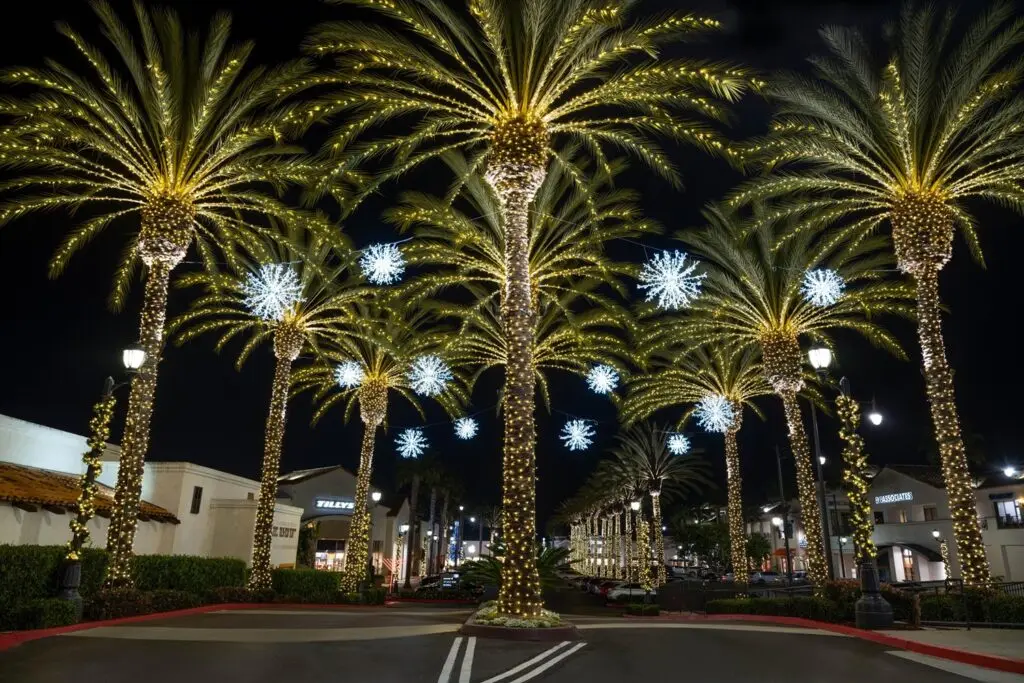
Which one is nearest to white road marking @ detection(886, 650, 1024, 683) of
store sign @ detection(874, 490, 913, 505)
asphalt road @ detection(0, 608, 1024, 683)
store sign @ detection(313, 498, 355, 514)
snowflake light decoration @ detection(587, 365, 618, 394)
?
asphalt road @ detection(0, 608, 1024, 683)

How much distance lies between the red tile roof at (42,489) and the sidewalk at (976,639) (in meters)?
19.4

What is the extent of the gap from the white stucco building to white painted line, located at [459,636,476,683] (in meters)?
15.4

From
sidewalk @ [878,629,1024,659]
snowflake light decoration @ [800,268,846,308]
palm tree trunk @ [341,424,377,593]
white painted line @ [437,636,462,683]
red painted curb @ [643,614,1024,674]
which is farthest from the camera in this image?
palm tree trunk @ [341,424,377,593]

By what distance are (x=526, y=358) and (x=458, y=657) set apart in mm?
7348

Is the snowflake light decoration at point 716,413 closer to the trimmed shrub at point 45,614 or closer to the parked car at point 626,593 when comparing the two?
the parked car at point 626,593

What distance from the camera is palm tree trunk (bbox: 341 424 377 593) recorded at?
29000 mm

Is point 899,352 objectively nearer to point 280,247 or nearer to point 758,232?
point 758,232

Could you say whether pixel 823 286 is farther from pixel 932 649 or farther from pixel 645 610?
pixel 645 610

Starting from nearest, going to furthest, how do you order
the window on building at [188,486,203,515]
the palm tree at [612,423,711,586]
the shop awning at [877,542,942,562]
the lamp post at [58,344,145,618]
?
the lamp post at [58,344,145,618]
the window on building at [188,486,203,515]
the shop awning at [877,542,942,562]
the palm tree at [612,423,711,586]

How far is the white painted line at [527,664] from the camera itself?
8.98 meters

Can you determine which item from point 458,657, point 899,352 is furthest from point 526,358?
point 899,352

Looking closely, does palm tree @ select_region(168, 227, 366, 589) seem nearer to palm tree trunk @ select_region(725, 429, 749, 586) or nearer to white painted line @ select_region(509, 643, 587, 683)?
white painted line @ select_region(509, 643, 587, 683)

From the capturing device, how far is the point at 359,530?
3048 centimetres

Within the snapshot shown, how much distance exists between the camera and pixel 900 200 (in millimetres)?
19156
